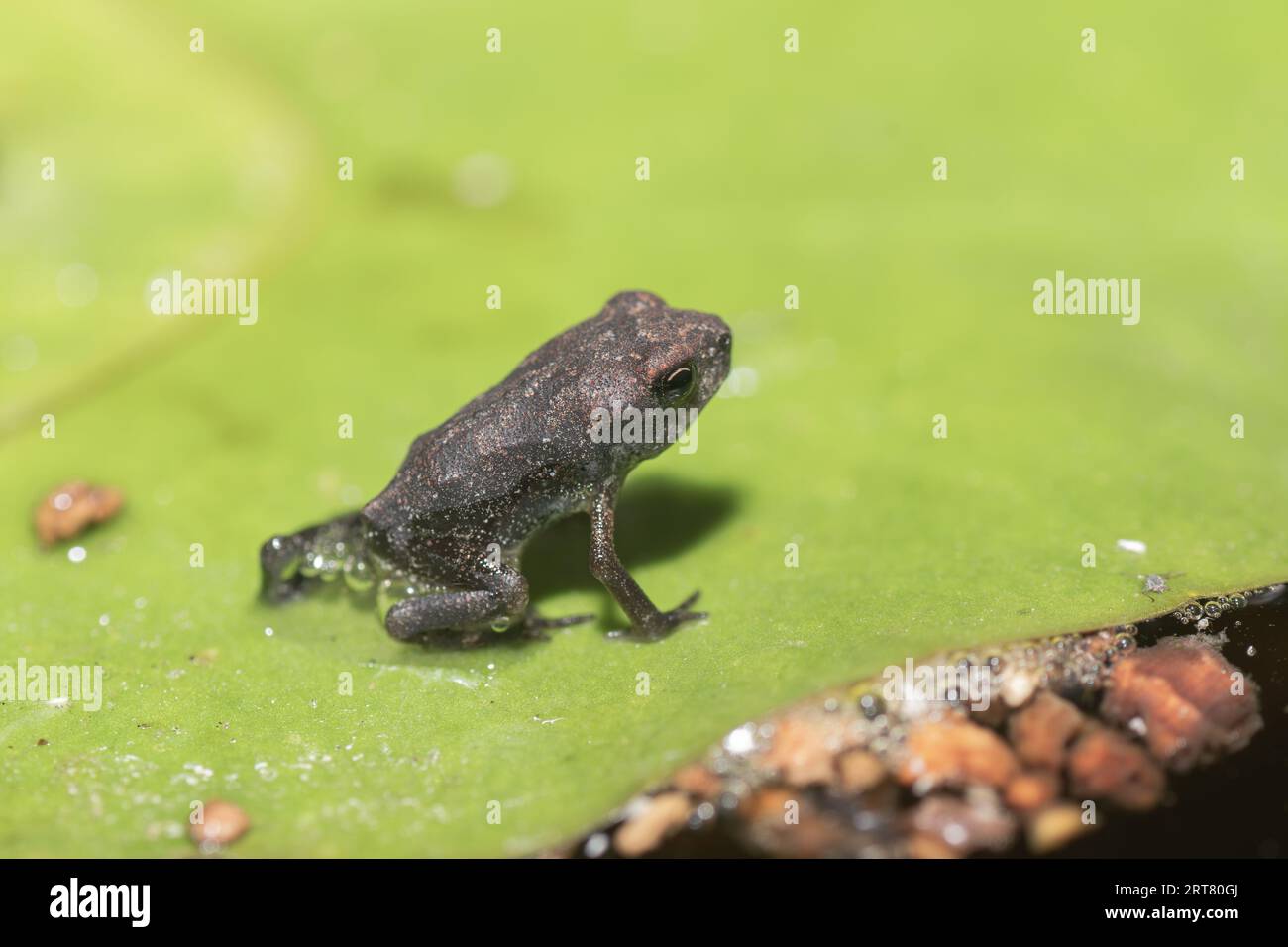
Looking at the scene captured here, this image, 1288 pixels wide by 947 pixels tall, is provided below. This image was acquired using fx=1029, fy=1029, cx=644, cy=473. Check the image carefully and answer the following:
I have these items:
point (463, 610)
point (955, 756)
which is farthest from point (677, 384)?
point (955, 756)

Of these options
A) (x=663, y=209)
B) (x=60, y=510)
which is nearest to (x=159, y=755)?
(x=60, y=510)

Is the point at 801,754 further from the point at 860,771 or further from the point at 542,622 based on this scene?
the point at 542,622

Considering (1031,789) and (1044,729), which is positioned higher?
(1044,729)

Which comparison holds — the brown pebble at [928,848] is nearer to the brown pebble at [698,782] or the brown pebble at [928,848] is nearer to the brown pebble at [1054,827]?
the brown pebble at [1054,827]

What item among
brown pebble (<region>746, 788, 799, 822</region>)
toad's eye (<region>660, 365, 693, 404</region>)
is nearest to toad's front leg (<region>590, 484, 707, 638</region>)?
toad's eye (<region>660, 365, 693, 404</region>)

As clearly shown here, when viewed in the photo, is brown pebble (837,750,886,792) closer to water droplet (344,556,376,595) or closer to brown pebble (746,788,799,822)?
brown pebble (746,788,799,822)

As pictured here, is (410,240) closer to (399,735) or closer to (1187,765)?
(399,735)
